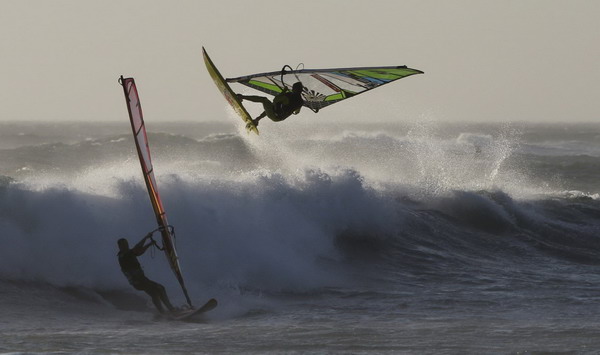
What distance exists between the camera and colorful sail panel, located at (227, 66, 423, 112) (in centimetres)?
866

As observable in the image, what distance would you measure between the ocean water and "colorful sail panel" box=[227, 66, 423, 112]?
212cm

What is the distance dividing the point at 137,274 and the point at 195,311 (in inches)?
25.4

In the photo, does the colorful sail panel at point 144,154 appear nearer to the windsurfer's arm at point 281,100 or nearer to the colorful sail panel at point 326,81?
the colorful sail panel at point 326,81

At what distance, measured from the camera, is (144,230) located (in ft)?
39.4

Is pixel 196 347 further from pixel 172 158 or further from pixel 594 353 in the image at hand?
pixel 172 158

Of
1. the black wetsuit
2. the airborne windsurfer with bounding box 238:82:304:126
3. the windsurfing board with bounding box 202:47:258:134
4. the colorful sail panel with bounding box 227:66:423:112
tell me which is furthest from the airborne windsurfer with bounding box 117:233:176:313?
the colorful sail panel with bounding box 227:66:423:112

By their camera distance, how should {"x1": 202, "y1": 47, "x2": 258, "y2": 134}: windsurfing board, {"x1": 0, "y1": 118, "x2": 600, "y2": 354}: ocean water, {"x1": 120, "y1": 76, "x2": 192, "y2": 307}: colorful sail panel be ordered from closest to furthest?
1. {"x1": 0, "y1": 118, "x2": 600, "y2": 354}: ocean water
2. {"x1": 202, "y1": 47, "x2": 258, "y2": 134}: windsurfing board
3. {"x1": 120, "y1": 76, "x2": 192, "y2": 307}: colorful sail panel

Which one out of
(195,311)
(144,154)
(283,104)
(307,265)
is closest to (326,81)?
(283,104)

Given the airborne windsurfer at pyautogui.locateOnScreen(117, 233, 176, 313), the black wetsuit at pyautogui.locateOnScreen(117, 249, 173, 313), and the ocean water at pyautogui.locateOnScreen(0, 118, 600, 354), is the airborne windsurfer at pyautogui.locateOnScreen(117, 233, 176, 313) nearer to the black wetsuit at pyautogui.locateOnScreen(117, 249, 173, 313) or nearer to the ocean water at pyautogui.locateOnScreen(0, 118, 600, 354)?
the black wetsuit at pyautogui.locateOnScreen(117, 249, 173, 313)

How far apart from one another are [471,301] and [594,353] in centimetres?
242

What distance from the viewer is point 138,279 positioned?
365 inches

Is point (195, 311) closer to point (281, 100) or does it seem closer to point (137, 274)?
point (137, 274)

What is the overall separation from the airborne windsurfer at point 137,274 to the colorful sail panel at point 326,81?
1791 mm

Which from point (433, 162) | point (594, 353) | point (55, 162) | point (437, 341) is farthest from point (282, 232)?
point (55, 162)
